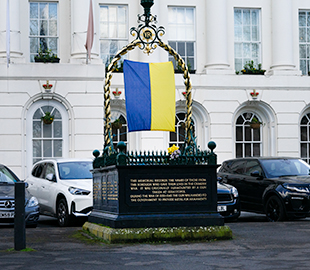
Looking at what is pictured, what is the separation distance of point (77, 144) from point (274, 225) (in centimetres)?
1290

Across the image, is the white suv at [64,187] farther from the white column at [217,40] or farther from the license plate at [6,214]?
the white column at [217,40]

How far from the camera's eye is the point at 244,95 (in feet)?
90.0

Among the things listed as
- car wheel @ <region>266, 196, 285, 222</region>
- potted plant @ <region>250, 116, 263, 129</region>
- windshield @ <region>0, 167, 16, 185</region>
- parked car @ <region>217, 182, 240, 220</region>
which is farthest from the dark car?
potted plant @ <region>250, 116, 263, 129</region>

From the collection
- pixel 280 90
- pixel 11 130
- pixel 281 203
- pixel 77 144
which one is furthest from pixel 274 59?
pixel 281 203

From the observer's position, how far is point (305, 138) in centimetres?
2853

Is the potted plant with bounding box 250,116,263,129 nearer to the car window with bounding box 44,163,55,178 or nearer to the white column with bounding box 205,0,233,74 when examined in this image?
the white column with bounding box 205,0,233,74

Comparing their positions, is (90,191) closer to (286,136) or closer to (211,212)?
(211,212)

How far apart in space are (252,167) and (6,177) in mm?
6381

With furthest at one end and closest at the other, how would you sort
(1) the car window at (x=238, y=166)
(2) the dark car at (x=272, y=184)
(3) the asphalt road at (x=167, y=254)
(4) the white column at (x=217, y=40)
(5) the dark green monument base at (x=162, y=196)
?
(4) the white column at (x=217, y=40)
(1) the car window at (x=238, y=166)
(2) the dark car at (x=272, y=184)
(5) the dark green monument base at (x=162, y=196)
(3) the asphalt road at (x=167, y=254)

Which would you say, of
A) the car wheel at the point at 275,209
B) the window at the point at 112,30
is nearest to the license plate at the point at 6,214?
the car wheel at the point at 275,209

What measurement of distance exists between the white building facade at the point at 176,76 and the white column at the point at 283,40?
0.04 meters

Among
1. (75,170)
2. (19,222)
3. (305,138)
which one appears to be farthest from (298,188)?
(305,138)

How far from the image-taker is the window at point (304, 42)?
2870 centimetres

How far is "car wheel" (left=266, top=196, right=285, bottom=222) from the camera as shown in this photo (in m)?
15.4
